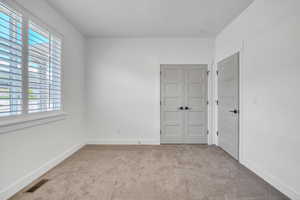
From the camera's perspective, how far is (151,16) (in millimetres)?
2992

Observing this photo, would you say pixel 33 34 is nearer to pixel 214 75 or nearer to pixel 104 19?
pixel 104 19

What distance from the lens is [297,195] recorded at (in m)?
1.79

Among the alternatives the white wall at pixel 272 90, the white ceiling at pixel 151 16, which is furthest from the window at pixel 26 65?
the white wall at pixel 272 90

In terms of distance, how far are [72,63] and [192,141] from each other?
3588mm

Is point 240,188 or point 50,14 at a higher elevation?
point 50,14

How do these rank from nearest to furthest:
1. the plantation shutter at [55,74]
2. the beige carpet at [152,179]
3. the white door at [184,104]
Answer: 1. the beige carpet at [152,179]
2. the plantation shutter at [55,74]
3. the white door at [184,104]

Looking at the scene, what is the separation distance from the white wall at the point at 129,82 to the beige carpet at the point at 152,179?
0.76 metres

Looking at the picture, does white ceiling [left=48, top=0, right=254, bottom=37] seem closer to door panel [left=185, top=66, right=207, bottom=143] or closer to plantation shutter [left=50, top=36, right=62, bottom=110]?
plantation shutter [left=50, top=36, right=62, bottom=110]

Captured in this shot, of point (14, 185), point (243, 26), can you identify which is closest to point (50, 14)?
point (14, 185)

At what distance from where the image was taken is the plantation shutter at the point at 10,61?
1823mm

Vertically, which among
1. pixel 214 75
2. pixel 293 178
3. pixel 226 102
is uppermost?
pixel 214 75

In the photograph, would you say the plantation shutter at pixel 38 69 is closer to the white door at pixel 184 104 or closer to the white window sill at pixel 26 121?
the white window sill at pixel 26 121

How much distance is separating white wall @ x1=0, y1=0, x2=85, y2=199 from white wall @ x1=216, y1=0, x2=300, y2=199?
349 centimetres

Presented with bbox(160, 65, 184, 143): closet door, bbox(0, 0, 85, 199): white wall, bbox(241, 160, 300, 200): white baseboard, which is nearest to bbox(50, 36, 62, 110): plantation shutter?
bbox(0, 0, 85, 199): white wall
